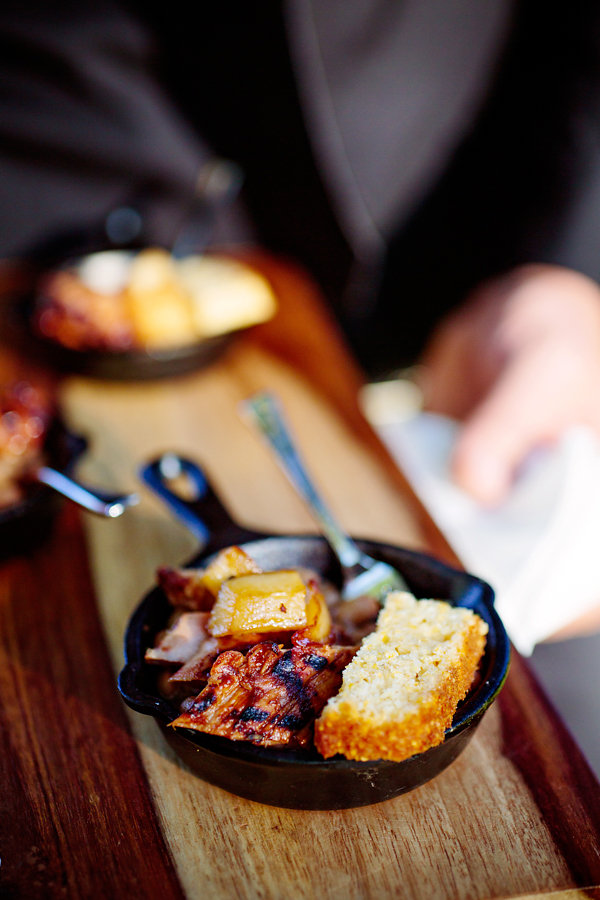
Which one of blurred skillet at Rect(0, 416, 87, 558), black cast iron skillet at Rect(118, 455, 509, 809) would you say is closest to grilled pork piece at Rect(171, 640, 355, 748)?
black cast iron skillet at Rect(118, 455, 509, 809)

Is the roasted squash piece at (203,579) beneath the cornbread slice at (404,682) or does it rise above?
beneath

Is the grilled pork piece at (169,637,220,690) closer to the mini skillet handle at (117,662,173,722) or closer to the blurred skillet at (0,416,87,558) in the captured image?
the mini skillet handle at (117,662,173,722)

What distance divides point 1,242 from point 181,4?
0.86 m

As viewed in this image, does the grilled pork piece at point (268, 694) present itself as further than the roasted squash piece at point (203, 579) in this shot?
No

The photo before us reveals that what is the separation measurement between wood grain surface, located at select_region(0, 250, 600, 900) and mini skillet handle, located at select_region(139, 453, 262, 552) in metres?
0.12

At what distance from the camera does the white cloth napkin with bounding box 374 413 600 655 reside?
4.25 ft

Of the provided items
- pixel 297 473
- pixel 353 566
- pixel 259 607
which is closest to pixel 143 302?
pixel 297 473

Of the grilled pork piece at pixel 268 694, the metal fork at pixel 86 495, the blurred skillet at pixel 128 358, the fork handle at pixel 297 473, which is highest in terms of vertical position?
the grilled pork piece at pixel 268 694

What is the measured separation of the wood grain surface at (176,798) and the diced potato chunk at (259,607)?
0.20 meters

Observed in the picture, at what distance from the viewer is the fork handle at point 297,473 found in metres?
0.98

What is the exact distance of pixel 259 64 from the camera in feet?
6.76

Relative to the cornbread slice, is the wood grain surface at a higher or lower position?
lower

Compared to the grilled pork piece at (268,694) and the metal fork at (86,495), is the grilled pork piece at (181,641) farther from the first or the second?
the metal fork at (86,495)

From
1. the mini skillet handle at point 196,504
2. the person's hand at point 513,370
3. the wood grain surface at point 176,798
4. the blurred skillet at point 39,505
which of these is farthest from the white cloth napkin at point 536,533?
the blurred skillet at point 39,505
